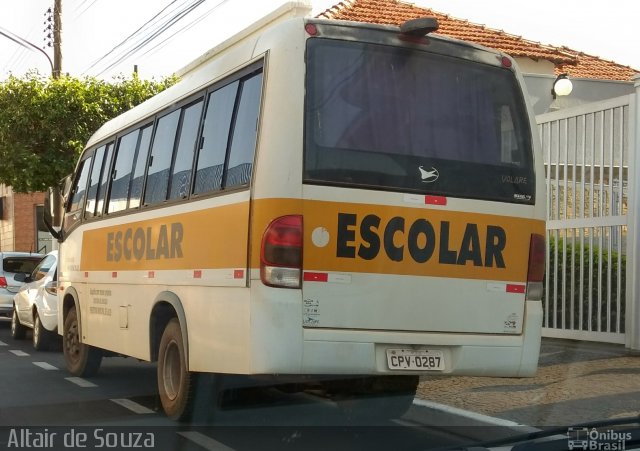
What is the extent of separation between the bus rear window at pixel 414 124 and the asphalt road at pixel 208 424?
1829 millimetres

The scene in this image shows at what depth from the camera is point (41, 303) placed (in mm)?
13266

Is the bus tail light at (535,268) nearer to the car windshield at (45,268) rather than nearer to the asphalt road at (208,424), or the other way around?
the asphalt road at (208,424)

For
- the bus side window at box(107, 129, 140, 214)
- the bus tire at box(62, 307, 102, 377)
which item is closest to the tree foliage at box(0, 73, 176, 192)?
the bus tire at box(62, 307, 102, 377)

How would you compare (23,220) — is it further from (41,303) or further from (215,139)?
(215,139)

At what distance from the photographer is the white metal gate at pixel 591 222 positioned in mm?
10539

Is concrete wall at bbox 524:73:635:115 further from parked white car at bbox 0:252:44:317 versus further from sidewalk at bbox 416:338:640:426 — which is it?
parked white car at bbox 0:252:44:317

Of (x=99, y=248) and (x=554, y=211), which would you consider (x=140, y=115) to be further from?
(x=554, y=211)

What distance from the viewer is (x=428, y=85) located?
21.2ft

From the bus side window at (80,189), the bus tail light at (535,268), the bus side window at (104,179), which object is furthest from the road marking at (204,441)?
the bus side window at (80,189)

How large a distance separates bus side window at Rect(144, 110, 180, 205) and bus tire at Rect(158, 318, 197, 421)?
119cm

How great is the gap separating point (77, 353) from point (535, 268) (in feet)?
18.9

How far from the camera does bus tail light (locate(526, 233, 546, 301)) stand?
6625 millimetres

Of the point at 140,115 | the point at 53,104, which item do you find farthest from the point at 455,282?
the point at 53,104

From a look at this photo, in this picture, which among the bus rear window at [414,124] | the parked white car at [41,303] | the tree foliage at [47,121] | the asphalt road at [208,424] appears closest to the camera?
the bus rear window at [414,124]
